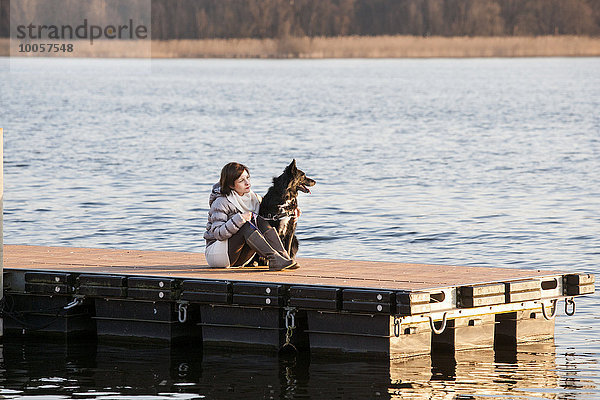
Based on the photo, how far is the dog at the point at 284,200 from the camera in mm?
11047

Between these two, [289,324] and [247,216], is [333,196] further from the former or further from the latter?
[289,324]

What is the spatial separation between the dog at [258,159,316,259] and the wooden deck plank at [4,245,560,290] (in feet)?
1.55

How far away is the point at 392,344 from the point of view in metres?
10.4

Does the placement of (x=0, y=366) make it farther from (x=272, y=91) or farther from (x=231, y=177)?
(x=272, y=91)

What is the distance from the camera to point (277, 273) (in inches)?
442

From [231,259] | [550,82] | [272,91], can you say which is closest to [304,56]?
[550,82]

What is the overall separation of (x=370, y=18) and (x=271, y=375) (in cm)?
10538

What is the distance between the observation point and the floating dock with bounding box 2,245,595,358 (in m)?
10.3

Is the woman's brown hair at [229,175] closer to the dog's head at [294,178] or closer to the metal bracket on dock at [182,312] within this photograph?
the dog's head at [294,178]

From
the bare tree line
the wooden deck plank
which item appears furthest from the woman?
the bare tree line

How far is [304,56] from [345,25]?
20.8 meters

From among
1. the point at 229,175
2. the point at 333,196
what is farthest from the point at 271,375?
the point at 333,196

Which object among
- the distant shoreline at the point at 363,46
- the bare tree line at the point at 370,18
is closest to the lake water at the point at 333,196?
the bare tree line at the point at 370,18

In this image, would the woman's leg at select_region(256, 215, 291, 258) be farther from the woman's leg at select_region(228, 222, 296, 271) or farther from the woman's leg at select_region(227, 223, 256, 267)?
the woman's leg at select_region(227, 223, 256, 267)
